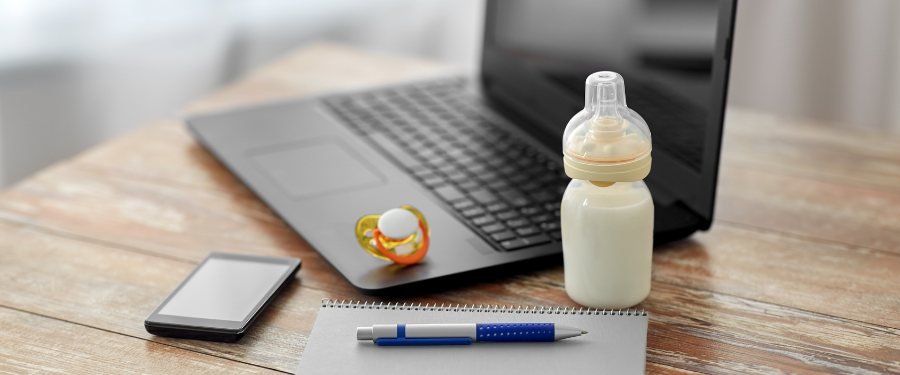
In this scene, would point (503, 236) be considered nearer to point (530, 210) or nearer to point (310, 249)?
point (530, 210)

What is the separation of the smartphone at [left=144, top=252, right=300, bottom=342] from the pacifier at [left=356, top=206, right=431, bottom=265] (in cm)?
7

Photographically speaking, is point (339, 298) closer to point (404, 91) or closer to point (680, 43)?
point (680, 43)

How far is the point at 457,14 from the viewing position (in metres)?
2.14

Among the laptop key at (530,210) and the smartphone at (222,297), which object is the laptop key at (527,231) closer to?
the laptop key at (530,210)

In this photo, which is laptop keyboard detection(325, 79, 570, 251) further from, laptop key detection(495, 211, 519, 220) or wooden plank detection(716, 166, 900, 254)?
wooden plank detection(716, 166, 900, 254)

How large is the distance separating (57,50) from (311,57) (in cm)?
72

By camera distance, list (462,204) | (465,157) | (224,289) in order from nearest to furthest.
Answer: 1. (224,289)
2. (462,204)
3. (465,157)

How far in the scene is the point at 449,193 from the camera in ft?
2.35

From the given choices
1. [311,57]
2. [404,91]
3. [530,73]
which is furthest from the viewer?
[311,57]

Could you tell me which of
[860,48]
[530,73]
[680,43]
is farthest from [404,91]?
[860,48]

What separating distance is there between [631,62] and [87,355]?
0.56m

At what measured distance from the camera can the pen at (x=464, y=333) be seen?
494 millimetres

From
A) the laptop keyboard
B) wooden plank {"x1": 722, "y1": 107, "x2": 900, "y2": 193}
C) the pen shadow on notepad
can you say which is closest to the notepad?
the pen shadow on notepad

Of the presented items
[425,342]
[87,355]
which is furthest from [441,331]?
[87,355]
